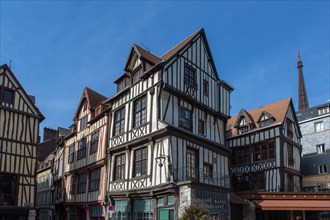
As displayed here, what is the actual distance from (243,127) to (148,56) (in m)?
11.0

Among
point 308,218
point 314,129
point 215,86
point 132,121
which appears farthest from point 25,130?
point 314,129

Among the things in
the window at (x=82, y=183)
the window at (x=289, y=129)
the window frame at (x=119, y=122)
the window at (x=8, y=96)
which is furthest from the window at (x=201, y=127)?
the window at (x=8, y=96)

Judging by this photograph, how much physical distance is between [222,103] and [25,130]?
1303cm

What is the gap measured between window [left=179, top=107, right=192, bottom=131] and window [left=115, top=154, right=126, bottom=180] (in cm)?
391

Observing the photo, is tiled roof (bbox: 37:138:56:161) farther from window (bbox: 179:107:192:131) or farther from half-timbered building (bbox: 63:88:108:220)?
window (bbox: 179:107:192:131)

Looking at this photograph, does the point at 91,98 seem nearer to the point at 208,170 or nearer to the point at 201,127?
the point at 201,127

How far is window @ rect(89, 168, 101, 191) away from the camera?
22375 mm

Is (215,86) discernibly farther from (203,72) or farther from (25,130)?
(25,130)

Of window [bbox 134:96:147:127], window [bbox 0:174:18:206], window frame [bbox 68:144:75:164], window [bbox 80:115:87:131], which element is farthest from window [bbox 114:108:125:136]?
window [bbox 0:174:18:206]

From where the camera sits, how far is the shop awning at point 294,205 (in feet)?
63.2

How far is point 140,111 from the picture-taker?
18984mm

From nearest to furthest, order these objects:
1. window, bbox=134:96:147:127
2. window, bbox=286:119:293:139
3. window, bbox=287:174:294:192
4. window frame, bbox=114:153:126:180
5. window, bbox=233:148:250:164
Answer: window, bbox=134:96:147:127 < window frame, bbox=114:153:126:180 < window, bbox=287:174:294:192 < window, bbox=286:119:293:139 < window, bbox=233:148:250:164

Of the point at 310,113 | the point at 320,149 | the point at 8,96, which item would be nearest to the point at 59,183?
the point at 8,96

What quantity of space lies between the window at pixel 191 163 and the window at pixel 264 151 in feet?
28.6
